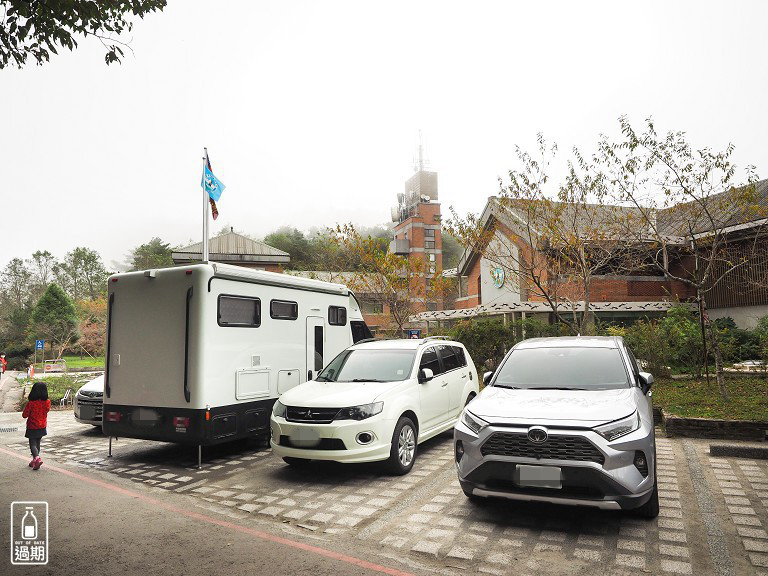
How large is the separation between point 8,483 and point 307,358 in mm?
4655

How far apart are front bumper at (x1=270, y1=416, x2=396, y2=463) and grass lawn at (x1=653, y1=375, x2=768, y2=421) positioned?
18.2ft

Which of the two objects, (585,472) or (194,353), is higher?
(194,353)

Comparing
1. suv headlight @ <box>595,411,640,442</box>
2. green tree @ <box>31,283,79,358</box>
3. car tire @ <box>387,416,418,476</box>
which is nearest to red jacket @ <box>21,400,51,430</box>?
car tire @ <box>387,416,418,476</box>

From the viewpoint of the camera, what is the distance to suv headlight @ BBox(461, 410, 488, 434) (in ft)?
16.6

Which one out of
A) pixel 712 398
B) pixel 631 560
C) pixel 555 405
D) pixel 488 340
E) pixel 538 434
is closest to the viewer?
pixel 631 560

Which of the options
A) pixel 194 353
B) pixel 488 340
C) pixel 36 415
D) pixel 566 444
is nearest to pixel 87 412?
pixel 36 415

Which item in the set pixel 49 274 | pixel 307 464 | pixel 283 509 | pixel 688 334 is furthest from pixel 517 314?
pixel 49 274

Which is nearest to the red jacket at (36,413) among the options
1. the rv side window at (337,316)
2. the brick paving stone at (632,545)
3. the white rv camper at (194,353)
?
the white rv camper at (194,353)

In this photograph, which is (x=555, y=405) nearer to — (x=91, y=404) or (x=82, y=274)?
(x=91, y=404)

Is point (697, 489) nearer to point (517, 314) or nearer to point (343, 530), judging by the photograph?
point (343, 530)

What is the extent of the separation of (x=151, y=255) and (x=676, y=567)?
7241 centimetres

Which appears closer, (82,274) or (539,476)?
(539,476)

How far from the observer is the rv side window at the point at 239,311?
25.5ft

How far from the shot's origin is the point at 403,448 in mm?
7176
